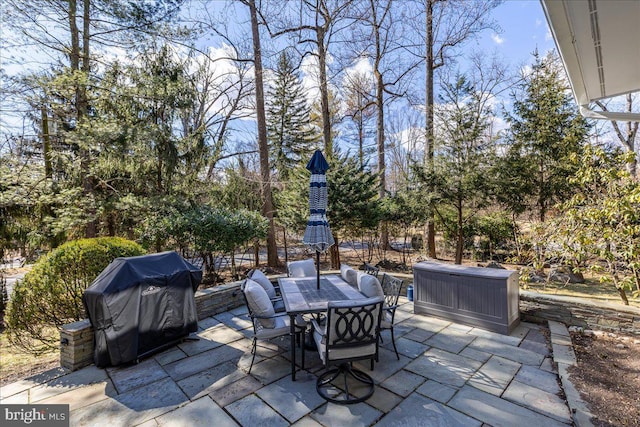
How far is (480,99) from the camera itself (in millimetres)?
8086

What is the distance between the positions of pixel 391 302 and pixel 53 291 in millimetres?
4384

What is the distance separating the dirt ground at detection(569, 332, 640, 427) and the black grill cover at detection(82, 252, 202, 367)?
425cm

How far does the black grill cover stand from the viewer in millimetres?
3254

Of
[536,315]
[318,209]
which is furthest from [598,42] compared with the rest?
[536,315]

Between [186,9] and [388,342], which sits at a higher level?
[186,9]

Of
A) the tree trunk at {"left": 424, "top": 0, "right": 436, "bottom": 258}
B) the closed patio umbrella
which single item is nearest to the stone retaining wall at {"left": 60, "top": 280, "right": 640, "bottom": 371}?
the closed patio umbrella

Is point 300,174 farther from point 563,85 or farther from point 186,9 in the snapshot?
point 563,85

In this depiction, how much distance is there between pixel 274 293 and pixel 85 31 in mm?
7598

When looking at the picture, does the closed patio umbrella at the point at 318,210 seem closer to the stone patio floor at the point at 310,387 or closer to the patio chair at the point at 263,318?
the patio chair at the point at 263,318

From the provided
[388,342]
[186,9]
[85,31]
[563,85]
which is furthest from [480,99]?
[85,31]

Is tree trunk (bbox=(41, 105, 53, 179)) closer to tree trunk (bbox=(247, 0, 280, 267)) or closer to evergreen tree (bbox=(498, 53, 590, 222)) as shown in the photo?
tree trunk (bbox=(247, 0, 280, 267))
